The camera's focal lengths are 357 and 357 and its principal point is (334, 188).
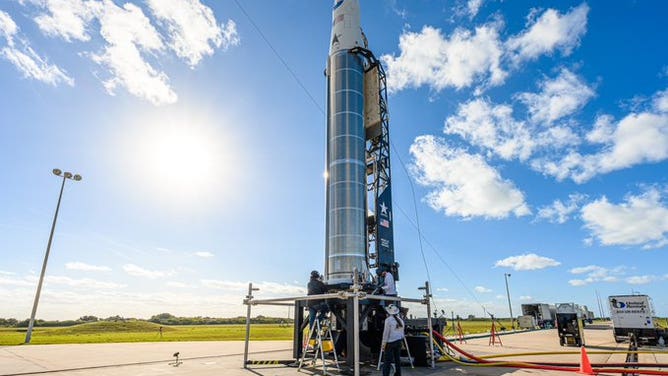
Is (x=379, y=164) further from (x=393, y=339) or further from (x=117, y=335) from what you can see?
(x=117, y=335)

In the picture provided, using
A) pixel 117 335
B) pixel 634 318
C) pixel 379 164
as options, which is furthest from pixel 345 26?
pixel 117 335

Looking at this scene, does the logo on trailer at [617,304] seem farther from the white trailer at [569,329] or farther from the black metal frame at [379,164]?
the black metal frame at [379,164]

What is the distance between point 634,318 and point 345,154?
21.5 metres

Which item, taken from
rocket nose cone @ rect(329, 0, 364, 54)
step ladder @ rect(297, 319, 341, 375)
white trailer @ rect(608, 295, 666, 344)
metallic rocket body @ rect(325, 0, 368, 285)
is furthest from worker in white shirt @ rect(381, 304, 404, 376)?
white trailer @ rect(608, 295, 666, 344)

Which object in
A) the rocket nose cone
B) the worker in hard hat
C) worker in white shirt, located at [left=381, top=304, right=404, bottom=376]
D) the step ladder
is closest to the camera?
worker in white shirt, located at [left=381, top=304, right=404, bottom=376]

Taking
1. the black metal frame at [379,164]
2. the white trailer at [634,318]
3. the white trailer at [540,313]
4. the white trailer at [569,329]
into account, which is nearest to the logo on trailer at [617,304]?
the white trailer at [634,318]

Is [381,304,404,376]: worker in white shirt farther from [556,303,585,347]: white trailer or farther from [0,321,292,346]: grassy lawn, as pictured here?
[0,321,292,346]: grassy lawn

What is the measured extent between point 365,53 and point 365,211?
7.40 metres

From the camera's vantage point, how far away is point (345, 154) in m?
13.8

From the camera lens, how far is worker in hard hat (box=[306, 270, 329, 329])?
424 inches

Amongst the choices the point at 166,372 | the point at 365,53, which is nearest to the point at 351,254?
the point at 166,372

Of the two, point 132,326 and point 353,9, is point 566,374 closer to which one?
point 353,9

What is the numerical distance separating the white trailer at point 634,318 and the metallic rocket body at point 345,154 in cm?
1974

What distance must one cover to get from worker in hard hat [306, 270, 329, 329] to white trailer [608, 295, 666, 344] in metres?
21.5
